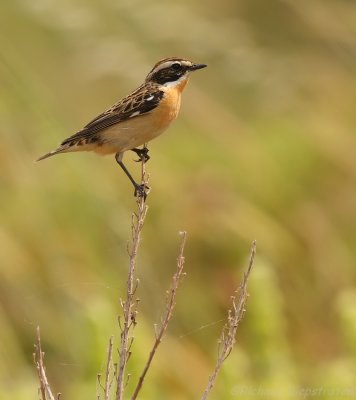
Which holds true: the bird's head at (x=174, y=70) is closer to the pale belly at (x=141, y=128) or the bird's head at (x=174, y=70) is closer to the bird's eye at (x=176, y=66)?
the bird's eye at (x=176, y=66)

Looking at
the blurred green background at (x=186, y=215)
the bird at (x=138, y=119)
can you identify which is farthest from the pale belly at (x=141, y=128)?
the blurred green background at (x=186, y=215)

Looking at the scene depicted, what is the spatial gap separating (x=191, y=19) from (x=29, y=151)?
5.15 feet

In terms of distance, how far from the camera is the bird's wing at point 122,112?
499 cm

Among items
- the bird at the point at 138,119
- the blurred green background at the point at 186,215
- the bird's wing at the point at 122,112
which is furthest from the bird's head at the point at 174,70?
the blurred green background at the point at 186,215

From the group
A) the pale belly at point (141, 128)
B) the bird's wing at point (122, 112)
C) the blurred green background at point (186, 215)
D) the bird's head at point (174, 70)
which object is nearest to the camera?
the pale belly at point (141, 128)

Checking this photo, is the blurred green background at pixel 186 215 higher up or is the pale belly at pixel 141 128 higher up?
the blurred green background at pixel 186 215

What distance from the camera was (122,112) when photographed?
5.04 meters

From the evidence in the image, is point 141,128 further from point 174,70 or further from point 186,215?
point 186,215

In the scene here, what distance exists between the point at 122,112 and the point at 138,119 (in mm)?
117

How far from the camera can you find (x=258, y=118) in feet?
35.0

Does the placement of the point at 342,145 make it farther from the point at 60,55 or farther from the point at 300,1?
the point at 60,55

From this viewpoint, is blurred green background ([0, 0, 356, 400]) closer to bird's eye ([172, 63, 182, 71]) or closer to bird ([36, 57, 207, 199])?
bird ([36, 57, 207, 199])

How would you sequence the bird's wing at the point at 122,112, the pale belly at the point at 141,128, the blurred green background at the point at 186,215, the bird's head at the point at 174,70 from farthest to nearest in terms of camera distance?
1. the blurred green background at the point at 186,215
2. the bird's head at the point at 174,70
3. the bird's wing at the point at 122,112
4. the pale belly at the point at 141,128

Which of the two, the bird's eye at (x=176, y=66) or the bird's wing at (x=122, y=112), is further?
the bird's eye at (x=176, y=66)
